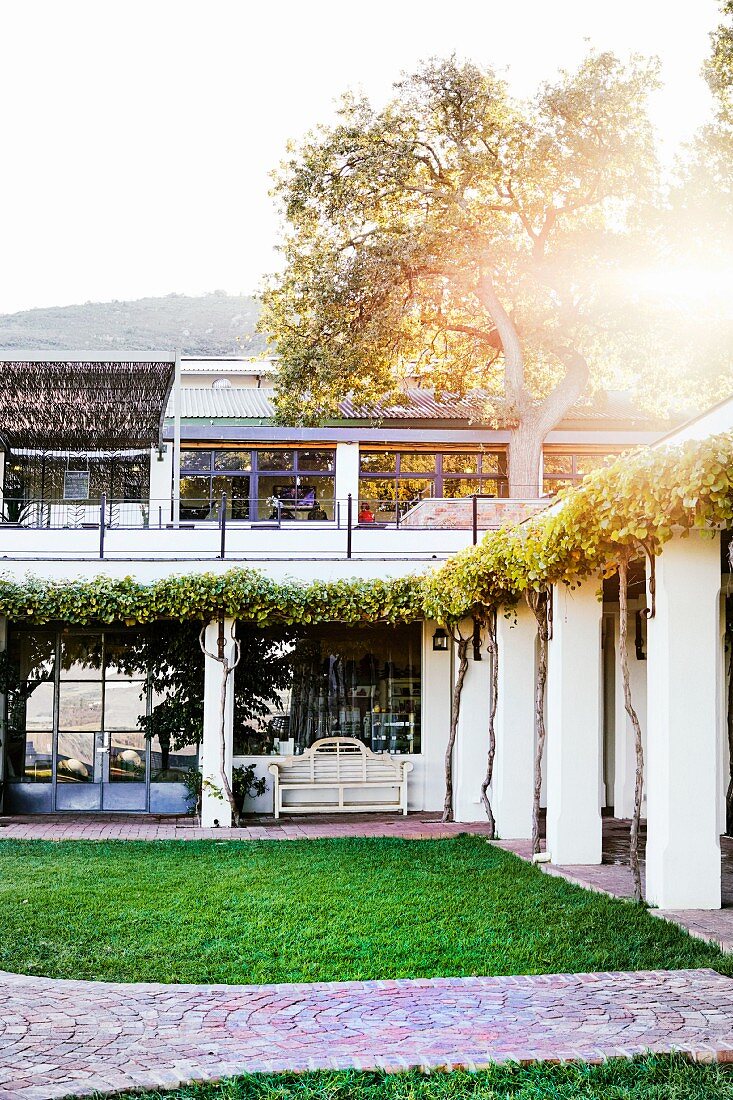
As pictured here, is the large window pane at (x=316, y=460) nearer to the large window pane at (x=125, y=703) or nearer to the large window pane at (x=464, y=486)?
the large window pane at (x=464, y=486)

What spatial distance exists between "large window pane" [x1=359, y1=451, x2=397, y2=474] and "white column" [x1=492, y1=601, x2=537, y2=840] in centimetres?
1642

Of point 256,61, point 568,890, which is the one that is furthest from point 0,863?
point 256,61

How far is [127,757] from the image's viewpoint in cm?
1493

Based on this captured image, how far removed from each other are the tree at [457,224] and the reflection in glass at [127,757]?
10.6 metres

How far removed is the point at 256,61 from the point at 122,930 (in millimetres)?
8616

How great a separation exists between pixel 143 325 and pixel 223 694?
87698mm

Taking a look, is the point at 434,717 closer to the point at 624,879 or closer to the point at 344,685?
the point at 344,685

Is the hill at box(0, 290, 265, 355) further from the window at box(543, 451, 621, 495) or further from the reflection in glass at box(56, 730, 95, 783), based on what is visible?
the reflection in glass at box(56, 730, 95, 783)

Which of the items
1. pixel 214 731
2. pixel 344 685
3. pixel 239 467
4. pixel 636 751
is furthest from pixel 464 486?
pixel 636 751

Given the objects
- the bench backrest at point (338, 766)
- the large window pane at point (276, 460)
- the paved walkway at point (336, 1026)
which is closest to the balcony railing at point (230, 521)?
the bench backrest at point (338, 766)

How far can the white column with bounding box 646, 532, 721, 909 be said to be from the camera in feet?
25.2

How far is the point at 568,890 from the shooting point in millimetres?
8469

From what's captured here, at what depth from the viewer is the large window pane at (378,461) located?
28031 mm

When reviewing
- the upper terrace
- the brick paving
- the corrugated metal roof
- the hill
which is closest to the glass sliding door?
the upper terrace
